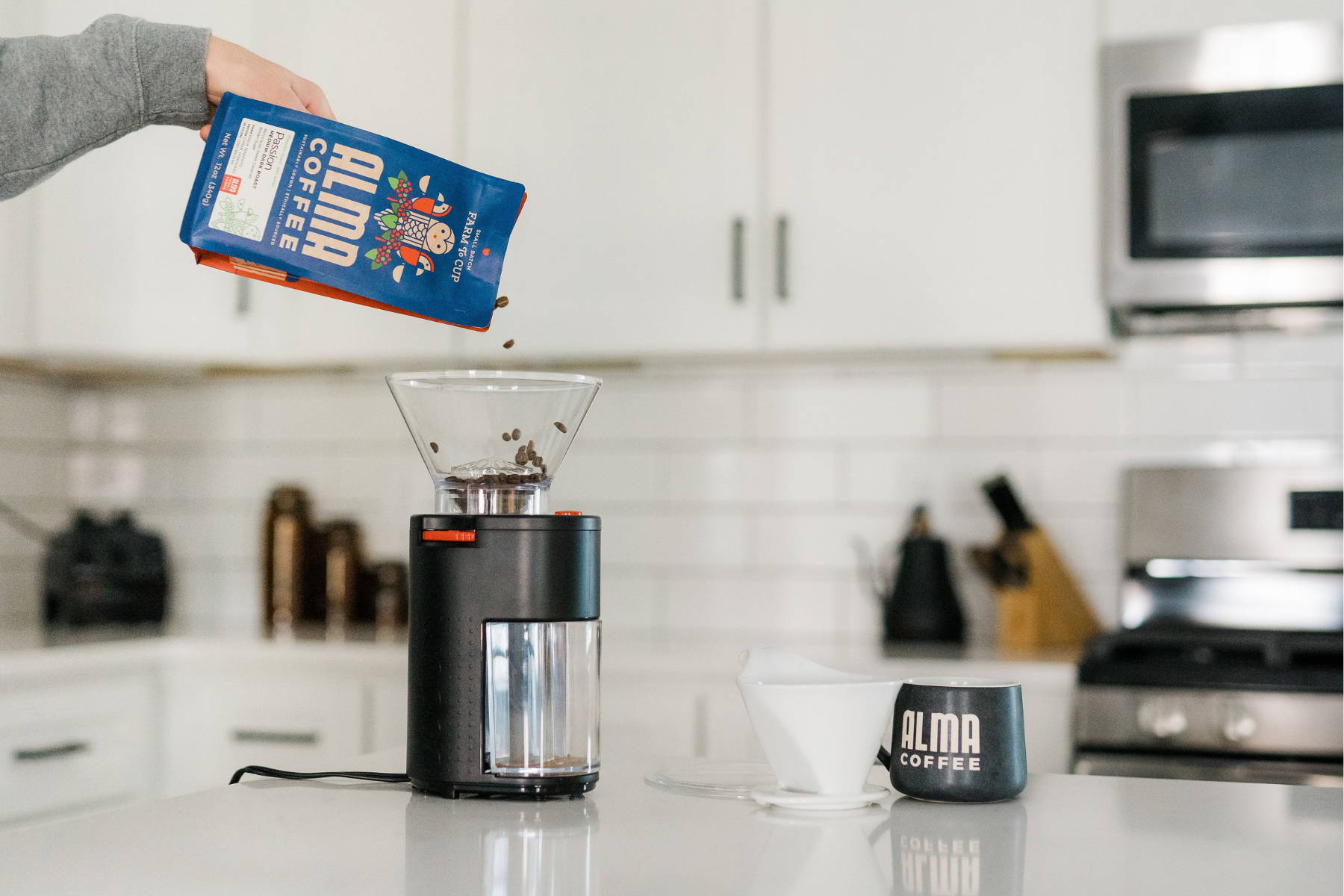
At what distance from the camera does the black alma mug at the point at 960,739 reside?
2.99 feet

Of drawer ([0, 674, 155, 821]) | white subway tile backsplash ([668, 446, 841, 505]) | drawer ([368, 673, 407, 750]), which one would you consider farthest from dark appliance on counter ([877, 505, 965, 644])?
drawer ([0, 674, 155, 821])

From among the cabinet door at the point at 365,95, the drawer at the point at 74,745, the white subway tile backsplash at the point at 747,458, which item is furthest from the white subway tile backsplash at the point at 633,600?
the drawer at the point at 74,745

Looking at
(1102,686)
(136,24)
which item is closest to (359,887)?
(136,24)

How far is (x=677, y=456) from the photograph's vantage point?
275 cm

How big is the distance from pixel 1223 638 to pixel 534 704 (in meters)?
1.54

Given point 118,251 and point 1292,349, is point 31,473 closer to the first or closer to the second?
point 118,251

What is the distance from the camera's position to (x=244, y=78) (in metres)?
1.05

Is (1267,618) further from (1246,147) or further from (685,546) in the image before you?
(685,546)

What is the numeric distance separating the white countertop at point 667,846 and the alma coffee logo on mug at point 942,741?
0.10ft

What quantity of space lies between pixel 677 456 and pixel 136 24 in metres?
1.77

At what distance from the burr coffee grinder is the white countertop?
1.1 inches

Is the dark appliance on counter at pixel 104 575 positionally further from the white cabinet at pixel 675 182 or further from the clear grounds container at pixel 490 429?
the clear grounds container at pixel 490 429

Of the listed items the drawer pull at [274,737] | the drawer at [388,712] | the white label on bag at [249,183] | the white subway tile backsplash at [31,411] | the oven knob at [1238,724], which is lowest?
the drawer pull at [274,737]

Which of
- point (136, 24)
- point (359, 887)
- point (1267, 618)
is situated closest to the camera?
point (359, 887)
